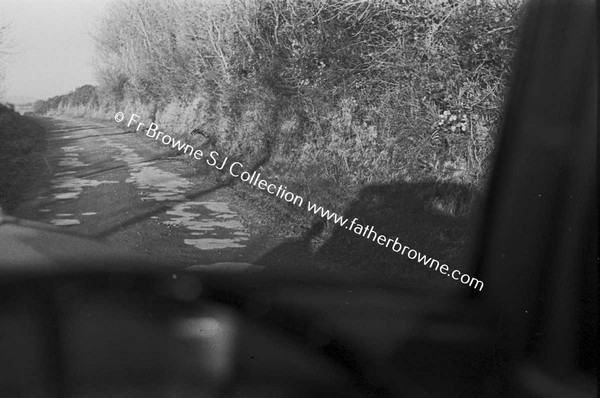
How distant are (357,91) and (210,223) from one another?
3.79m

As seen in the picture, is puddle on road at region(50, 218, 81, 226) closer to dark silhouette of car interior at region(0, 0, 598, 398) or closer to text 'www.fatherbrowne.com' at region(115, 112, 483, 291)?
text 'www.fatherbrowne.com' at region(115, 112, 483, 291)

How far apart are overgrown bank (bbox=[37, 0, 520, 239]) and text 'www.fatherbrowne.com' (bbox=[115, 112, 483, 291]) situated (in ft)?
0.74

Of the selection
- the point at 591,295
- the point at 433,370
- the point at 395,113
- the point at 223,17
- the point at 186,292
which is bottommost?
the point at 433,370

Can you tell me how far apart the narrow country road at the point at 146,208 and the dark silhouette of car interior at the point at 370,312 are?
1947 mm

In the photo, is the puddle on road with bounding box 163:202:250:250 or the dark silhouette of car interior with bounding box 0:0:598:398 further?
the puddle on road with bounding box 163:202:250:250

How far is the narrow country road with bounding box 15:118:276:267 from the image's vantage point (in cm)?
689

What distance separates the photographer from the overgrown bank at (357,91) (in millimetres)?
7684

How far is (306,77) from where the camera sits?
1220 cm

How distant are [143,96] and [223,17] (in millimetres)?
13350

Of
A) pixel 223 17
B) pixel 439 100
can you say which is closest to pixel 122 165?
pixel 223 17

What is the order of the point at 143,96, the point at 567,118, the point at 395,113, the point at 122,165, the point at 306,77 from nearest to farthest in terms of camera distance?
the point at 567,118 → the point at 395,113 → the point at 306,77 → the point at 122,165 → the point at 143,96

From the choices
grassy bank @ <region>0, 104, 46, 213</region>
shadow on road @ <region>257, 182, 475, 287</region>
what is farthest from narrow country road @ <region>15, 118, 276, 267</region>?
shadow on road @ <region>257, 182, 475, 287</region>

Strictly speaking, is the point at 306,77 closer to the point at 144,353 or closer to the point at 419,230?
the point at 419,230

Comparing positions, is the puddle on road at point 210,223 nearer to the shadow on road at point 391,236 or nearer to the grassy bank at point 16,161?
the shadow on road at point 391,236
